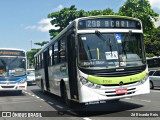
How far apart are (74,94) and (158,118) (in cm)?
311

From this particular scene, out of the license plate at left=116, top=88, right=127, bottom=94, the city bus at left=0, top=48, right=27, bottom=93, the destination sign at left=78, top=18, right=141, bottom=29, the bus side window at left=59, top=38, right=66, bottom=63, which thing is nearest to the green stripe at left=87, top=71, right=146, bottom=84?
the license plate at left=116, top=88, right=127, bottom=94

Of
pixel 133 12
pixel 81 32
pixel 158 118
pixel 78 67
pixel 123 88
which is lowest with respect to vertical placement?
pixel 158 118

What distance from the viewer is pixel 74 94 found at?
35.5ft

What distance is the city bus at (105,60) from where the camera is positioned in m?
10.1

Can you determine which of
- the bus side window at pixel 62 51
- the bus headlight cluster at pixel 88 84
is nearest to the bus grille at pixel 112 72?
the bus headlight cluster at pixel 88 84

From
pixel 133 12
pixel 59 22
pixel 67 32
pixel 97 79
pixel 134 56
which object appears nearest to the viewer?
pixel 97 79

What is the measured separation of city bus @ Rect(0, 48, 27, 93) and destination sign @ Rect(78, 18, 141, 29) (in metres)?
11.3

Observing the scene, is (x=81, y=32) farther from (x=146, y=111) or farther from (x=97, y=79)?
(x=146, y=111)

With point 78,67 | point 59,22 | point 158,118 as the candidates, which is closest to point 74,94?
point 78,67

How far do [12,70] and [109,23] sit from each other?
11480 mm

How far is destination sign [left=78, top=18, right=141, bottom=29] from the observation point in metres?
10.6

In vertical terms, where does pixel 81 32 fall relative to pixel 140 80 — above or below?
above

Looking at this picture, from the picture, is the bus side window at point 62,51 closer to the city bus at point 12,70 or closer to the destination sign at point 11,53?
the city bus at point 12,70

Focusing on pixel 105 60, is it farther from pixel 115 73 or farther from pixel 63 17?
pixel 63 17
